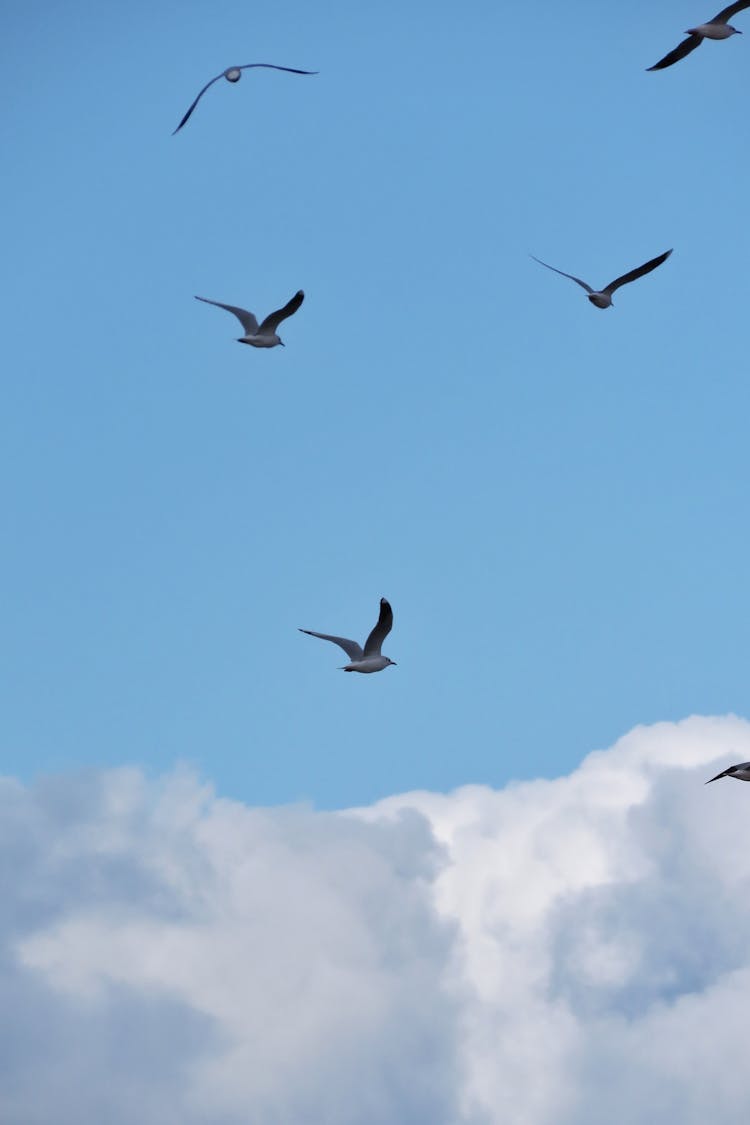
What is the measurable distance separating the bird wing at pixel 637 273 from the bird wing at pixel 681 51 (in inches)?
318

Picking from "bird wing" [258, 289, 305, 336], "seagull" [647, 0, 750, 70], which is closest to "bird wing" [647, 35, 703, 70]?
"seagull" [647, 0, 750, 70]

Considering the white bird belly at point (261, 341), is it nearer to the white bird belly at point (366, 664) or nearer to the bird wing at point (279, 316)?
the bird wing at point (279, 316)

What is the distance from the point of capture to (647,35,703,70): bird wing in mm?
55750

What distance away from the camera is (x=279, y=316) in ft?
196

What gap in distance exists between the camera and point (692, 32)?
5728 centimetres

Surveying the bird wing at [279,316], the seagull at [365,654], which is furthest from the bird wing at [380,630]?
the bird wing at [279,316]

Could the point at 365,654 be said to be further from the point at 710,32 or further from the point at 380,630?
the point at 710,32

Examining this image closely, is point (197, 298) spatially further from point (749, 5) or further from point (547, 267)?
point (749, 5)

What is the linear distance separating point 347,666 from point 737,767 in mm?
15232

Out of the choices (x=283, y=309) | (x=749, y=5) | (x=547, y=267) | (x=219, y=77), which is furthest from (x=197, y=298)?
(x=749, y=5)

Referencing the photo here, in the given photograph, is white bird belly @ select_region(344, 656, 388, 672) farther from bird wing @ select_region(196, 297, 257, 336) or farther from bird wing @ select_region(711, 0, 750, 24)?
bird wing @ select_region(711, 0, 750, 24)

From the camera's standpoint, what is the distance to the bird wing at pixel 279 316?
190ft

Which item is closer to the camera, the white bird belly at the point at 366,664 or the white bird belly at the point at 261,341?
the white bird belly at the point at 366,664

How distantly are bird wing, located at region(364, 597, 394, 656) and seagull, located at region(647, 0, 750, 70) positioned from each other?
2157 cm
